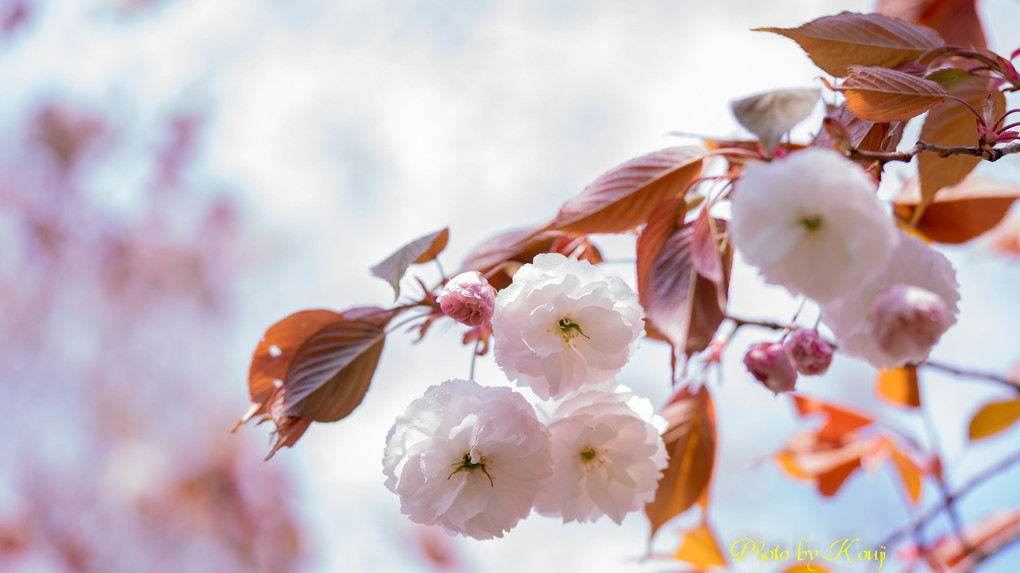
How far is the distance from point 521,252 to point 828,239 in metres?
0.21

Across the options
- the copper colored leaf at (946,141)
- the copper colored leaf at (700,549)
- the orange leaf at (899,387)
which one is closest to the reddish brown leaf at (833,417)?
the orange leaf at (899,387)

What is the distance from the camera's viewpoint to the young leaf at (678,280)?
328mm

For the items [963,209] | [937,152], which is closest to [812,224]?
[937,152]

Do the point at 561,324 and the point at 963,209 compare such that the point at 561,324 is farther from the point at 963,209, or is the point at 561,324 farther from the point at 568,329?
the point at 963,209

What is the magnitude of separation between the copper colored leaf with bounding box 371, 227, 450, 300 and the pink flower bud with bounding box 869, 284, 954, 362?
21cm

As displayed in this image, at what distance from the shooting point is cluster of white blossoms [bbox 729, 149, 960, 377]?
0.73 ft

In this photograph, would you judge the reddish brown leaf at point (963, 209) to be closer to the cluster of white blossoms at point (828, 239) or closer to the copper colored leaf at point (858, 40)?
the copper colored leaf at point (858, 40)

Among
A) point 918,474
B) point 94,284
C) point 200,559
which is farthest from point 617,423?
point 94,284

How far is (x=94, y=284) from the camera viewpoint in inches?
91.4

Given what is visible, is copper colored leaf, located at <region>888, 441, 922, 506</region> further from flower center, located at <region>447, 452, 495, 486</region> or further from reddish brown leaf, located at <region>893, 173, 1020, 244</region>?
flower center, located at <region>447, 452, 495, 486</region>

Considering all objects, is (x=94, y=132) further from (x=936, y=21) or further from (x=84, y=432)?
(x=936, y=21)

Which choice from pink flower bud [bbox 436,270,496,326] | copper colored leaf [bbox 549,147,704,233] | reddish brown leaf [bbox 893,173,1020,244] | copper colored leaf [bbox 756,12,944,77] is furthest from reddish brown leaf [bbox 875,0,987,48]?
pink flower bud [bbox 436,270,496,326]

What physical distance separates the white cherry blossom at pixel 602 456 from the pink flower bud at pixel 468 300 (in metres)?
0.08

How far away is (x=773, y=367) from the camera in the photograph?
30cm
